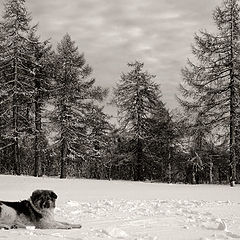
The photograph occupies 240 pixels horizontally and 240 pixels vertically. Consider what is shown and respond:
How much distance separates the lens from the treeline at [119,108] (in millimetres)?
23922

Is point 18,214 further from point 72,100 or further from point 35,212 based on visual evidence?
A: point 72,100

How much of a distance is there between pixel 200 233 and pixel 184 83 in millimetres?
19458

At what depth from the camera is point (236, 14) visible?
935 inches

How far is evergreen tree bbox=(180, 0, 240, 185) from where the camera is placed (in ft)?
76.4

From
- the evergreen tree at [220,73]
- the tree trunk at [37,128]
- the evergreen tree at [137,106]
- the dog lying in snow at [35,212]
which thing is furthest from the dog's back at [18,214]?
the evergreen tree at [137,106]

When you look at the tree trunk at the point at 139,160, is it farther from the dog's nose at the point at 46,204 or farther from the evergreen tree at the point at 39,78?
the dog's nose at the point at 46,204

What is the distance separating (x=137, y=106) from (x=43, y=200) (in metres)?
25.4

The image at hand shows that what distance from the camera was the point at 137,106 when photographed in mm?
32156

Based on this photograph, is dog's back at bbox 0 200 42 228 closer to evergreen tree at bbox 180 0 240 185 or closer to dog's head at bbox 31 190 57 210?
dog's head at bbox 31 190 57 210

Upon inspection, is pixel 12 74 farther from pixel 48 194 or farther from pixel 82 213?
pixel 48 194

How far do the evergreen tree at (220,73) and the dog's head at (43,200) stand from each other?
58.1ft

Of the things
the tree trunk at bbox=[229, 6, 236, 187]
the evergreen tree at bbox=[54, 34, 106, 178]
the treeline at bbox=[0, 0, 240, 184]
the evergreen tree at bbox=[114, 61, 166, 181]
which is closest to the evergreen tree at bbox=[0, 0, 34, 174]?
the treeline at bbox=[0, 0, 240, 184]

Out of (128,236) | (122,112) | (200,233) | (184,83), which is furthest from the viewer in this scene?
(122,112)

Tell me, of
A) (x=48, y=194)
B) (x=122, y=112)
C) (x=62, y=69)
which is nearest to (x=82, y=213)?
(x=48, y=194)
